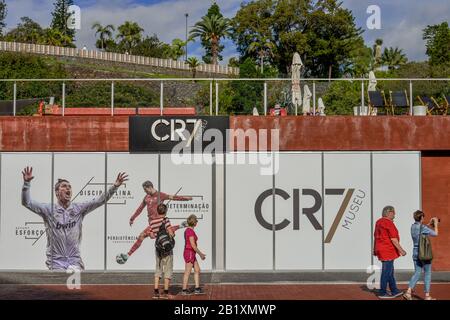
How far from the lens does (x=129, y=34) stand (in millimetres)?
101000

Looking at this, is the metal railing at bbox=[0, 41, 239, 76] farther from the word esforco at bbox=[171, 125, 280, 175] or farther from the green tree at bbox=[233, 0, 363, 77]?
the word esforco at bbox=[171, 125, 280, 175]

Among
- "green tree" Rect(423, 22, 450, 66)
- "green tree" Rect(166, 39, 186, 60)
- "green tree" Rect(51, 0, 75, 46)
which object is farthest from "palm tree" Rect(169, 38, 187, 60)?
"green tree" Rect(423, 22, 450, 66)

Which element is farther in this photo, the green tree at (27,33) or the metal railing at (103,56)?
the green tree at (27,33)

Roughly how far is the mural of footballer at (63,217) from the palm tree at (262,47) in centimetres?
5444

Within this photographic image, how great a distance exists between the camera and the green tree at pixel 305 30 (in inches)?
2721

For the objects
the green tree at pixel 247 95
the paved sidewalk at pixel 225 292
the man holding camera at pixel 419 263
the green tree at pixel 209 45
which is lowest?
the paved sidewalk at pixel 225 292

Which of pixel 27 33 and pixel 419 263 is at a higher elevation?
pixel 27 33

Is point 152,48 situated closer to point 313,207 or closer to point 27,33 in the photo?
point 27,33

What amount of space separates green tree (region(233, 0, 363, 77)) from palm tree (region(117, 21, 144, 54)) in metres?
32.2

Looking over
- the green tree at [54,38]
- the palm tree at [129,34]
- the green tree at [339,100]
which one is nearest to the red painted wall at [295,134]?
the green tree at [339,100]

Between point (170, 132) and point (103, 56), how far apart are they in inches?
2226

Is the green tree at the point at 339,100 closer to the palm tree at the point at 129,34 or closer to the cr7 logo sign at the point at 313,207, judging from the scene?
the cr7 logo sign at the point at 313,207

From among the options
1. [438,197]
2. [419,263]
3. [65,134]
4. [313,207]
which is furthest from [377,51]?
[419,263]

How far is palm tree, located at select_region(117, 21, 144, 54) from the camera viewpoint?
329ft
